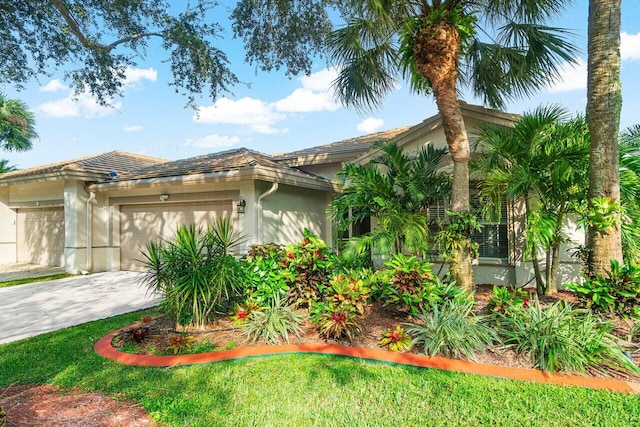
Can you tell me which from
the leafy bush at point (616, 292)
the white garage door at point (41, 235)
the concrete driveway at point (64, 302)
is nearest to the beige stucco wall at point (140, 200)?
the concrete driveway at point (64, 302)

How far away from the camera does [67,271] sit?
42.1ft

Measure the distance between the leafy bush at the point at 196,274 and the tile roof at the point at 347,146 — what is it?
712 centimetres

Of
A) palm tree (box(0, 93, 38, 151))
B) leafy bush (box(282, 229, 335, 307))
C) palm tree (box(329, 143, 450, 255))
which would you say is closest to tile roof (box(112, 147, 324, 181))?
palm tree (box(329, 143, 450, 255))

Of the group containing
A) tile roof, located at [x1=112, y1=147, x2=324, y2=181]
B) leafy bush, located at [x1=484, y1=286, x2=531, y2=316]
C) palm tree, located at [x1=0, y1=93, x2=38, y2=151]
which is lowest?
leafy bush, located at [x1=484, y1=286, x2=531, y2=316]

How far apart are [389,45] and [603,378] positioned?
746 cm

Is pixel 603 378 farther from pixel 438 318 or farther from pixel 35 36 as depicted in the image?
pixel 35 36

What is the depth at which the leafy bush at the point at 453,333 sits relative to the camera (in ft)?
15.1

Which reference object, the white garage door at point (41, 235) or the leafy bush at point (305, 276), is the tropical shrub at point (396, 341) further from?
the white garage door at point (41, 235)

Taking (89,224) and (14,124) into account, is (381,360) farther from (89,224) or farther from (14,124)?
(14,124)

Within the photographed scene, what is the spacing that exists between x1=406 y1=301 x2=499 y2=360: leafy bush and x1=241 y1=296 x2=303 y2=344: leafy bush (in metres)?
1.76

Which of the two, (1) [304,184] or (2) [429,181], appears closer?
(2) [429,181]

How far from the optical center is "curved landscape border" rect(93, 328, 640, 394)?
12.8 ft

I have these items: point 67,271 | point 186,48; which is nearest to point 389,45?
point 186,48

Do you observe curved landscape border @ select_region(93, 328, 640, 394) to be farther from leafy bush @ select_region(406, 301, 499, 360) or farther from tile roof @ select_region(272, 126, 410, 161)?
tile roof @ select_region(272, 126, 410, 161)
